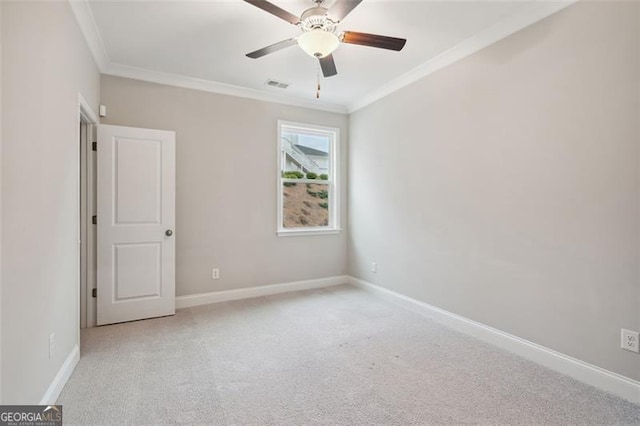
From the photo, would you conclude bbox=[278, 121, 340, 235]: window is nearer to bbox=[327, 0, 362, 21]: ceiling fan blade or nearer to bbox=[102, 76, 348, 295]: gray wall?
bbox=[102, 76, 348, 295]: gray wall

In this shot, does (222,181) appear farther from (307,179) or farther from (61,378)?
(61,378)

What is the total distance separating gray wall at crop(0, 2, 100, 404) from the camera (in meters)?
1.46

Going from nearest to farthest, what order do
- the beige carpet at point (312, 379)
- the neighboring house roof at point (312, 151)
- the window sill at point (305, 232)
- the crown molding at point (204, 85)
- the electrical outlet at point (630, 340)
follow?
1. the beige carpet at point (312, 379)
2. the electrical outlet at point (630, 340)
3. the crown molding at point (204, 85)
4. the window sill at point (305, 232)
5. the neighboring house roof at point (312, 151)

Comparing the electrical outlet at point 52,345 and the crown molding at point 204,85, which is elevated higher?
the crown molding at point 204,85

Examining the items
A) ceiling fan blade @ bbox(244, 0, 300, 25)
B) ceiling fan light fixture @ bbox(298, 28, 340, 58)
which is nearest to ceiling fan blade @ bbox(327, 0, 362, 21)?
ceiling fan light fixture @ bbox(298, 28, 340, 58)

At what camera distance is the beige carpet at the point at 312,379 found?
186 centimetres

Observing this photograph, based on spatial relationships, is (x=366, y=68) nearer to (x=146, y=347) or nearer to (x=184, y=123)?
(x=184, y=123)

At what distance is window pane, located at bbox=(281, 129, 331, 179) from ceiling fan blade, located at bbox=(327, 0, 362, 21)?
7.99 feet

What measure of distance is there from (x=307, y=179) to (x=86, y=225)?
2673 mm

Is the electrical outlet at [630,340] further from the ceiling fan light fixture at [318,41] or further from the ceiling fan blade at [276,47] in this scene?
the ceiling fan blade at [276,47]

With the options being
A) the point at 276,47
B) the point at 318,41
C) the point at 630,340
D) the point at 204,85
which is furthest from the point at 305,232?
the point at 630,340

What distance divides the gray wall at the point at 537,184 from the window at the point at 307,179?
50.2 inches

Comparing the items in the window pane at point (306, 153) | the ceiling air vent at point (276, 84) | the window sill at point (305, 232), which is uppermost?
the ceiling air vent at point (276, 84)

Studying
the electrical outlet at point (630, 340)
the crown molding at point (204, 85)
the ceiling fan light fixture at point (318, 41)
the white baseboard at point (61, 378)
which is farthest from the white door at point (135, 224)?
the electrical outlet at point (630, 340)
